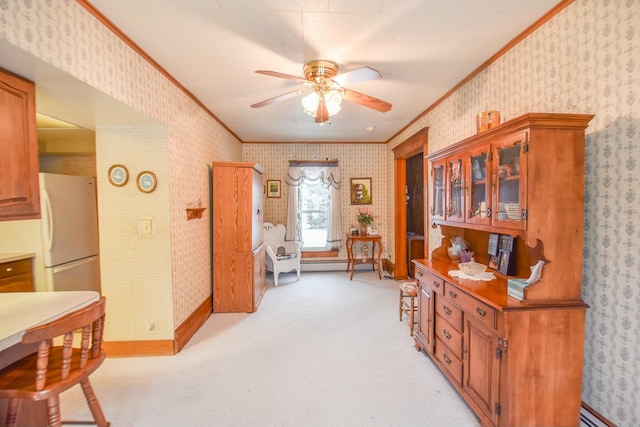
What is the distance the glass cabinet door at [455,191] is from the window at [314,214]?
326cm

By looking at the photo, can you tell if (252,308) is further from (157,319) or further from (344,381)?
(344,381)

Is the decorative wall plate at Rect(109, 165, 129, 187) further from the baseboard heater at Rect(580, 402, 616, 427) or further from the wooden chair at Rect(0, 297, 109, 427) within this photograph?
the baseboard heater at Rect(580, 402, 616, 427)

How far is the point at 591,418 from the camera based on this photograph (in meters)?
1.55

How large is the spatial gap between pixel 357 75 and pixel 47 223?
10.2 ft

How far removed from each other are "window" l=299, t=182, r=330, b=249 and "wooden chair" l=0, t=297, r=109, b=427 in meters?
4.03

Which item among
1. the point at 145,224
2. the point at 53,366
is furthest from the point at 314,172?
the point at 53,366

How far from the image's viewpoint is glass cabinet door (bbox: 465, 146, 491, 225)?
5.95 ft

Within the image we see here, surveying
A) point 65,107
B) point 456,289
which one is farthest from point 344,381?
point 65,107

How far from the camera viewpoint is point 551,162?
1.46m

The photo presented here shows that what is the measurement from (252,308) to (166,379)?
54.2 inches

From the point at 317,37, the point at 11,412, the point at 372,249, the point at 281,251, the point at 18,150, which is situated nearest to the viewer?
the point at 11,412

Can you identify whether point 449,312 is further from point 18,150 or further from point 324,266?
point 324,266

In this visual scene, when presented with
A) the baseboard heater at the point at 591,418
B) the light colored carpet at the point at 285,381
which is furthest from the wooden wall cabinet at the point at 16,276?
the baseboard heater at the point at 591,418

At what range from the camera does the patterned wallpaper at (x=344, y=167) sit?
5273 mm
